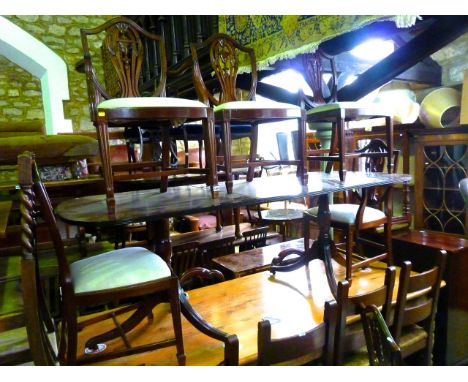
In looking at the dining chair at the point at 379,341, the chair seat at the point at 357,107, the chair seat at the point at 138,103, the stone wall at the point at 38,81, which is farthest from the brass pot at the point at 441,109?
the stone wall at the point at 38,81

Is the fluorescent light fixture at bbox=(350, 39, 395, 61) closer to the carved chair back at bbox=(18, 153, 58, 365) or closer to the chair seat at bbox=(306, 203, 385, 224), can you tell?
the chair seat at bbox=(306, 203, 385, 224)

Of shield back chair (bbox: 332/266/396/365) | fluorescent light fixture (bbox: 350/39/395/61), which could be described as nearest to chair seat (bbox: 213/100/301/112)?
shield back chair (bbox: 332/266/396/365)

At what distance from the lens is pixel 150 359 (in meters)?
1.67

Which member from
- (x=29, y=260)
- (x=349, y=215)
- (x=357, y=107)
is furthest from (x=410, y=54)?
(x=29, y=260)

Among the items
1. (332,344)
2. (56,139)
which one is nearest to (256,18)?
(56,139)

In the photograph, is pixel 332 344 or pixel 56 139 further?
pixel 56 139

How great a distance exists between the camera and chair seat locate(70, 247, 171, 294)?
127cm

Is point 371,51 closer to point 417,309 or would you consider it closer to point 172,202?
point 417,309

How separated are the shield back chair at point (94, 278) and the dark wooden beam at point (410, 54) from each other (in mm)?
2287

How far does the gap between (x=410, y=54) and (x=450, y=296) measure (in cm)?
185

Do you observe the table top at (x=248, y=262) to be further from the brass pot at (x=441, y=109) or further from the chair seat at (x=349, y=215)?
the brass pot at (x=441, y=109)

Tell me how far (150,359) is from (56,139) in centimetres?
205
